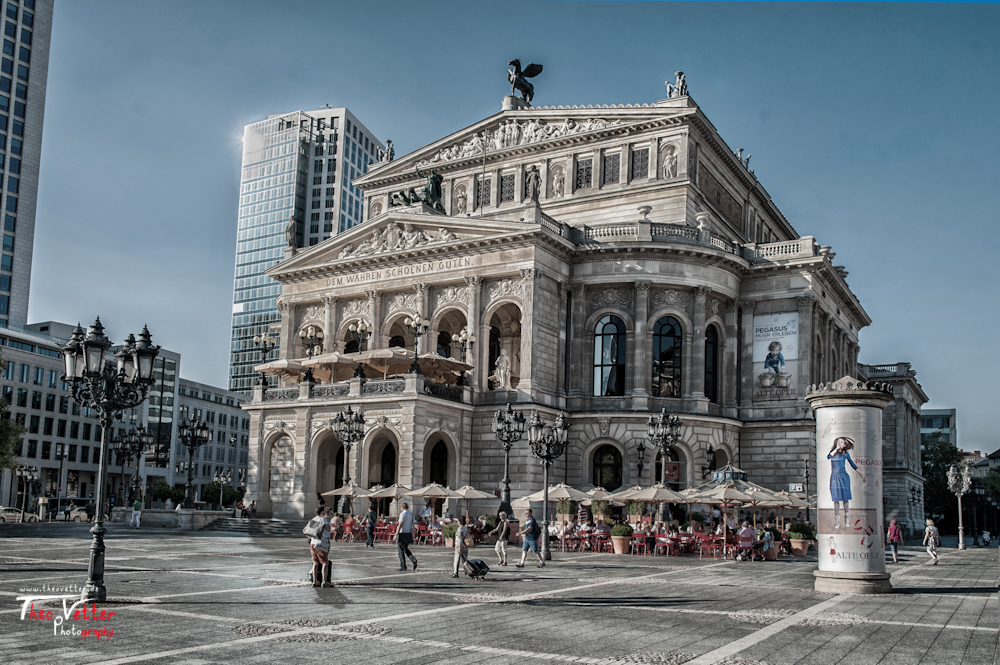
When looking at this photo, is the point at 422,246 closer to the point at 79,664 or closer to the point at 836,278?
the point at 836,278

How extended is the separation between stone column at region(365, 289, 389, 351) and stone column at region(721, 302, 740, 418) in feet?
60.5

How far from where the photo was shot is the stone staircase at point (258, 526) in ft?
139

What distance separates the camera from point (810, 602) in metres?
18.5

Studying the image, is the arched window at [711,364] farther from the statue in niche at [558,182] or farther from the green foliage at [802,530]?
the green foliage at [802,530]

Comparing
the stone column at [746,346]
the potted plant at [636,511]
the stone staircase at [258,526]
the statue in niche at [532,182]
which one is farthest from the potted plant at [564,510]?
the statue in niche at [532,182]

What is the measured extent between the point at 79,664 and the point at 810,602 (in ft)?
43.8

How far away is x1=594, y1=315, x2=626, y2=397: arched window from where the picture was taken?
49.9 m

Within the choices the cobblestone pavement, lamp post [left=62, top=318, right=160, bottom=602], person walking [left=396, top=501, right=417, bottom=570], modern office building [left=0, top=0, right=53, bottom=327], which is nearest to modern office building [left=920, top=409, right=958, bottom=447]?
modern office building [left=0, top=0, right=53, bottom=327]

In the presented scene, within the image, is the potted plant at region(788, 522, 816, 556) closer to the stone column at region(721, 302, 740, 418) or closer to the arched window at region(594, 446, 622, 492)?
the arched window at region(594, 446, 622, 492)

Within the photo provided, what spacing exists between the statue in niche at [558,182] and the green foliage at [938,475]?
67138mm

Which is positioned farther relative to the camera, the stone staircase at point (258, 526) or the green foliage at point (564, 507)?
the stone staircase at point (258, 526)

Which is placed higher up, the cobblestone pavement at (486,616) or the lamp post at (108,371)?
the lamp post at (108,371)

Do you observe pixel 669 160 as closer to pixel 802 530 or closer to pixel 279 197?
pixel 802 530

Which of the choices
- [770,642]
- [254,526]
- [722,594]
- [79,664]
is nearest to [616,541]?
[722,594]
